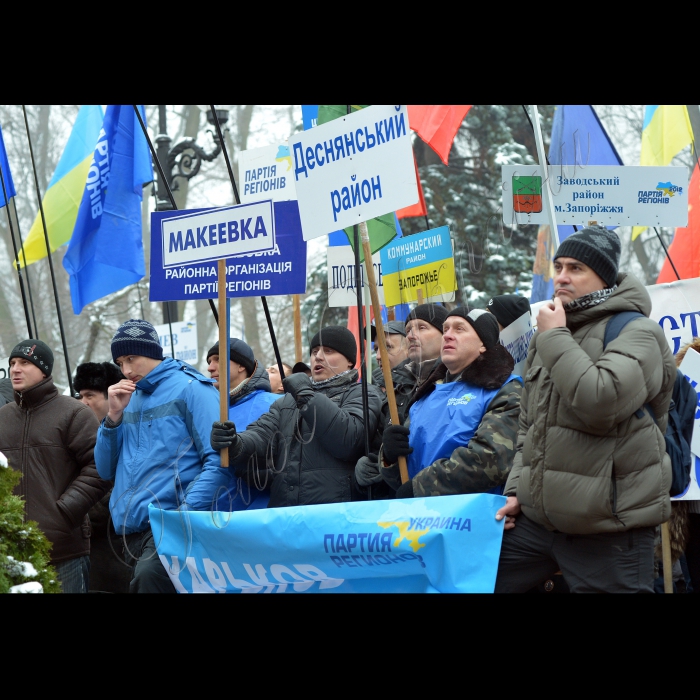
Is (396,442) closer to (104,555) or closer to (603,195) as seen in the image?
(603,195)

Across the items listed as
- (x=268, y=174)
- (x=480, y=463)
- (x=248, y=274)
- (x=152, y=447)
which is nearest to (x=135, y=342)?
(x=152, y=447)

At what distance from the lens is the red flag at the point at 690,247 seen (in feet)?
25.1

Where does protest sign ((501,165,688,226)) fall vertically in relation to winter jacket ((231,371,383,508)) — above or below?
above

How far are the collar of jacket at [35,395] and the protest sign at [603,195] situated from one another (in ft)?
10.1

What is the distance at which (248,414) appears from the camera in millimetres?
6320

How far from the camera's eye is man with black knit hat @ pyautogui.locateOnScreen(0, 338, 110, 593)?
246 inches

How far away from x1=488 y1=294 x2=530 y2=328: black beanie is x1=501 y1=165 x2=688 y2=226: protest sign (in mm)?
478

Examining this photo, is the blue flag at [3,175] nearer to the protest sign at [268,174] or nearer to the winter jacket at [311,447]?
the protest sign at [268,174]

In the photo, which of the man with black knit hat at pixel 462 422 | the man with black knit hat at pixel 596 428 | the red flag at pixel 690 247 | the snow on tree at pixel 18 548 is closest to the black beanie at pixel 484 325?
the man with black knit hat at pixel 462 422

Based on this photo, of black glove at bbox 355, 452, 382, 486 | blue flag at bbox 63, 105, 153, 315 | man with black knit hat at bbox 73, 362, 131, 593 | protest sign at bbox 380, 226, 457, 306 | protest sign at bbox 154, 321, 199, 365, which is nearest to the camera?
black glove at bbox 355, 452, 382, 486

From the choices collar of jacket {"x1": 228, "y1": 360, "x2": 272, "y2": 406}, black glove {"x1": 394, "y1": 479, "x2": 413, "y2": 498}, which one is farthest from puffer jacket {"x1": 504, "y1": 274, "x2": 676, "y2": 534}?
collar of jacket {"x1": 228, "y1": 360, "x2": 272, "y2": 406}

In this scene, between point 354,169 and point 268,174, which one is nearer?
point 354,169

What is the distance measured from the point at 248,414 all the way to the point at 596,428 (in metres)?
2.94

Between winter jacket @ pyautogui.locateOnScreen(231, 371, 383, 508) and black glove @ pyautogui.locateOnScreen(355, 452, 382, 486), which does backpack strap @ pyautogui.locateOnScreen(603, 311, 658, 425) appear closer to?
black glove @ pyautogui.locateOnScreen(355, 452, 382, 486)
